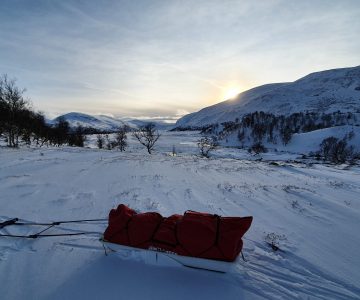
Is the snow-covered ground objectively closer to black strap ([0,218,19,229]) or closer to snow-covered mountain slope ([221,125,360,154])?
black strap ([0,218,19,229])

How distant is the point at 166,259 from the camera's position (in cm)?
577

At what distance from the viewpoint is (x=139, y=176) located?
51.3ft

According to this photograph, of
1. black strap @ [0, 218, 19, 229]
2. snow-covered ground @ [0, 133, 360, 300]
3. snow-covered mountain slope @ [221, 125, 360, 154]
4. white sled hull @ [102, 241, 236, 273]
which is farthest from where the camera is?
snow-covered mountain slope @ [221, 125, 360, 154]

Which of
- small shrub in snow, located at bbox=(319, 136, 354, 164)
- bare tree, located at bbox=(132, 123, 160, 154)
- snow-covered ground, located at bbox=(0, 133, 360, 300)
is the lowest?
small shrub in snow, located at bbox=(319, 136, 354, 164)

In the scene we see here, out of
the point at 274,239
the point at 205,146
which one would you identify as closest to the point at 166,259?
the point at 274,239

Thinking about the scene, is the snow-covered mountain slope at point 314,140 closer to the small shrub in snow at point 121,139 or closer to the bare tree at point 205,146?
the bare tree at point 205,146

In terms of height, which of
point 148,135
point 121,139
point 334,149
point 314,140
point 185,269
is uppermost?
point 148,135

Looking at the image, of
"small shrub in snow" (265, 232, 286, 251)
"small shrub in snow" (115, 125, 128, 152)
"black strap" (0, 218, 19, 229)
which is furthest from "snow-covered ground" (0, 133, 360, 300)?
"small shrub in snow" (115, 125, 128, 152)

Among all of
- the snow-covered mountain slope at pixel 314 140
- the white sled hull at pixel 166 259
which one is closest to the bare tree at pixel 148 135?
the white sled hull at pixel 166 259

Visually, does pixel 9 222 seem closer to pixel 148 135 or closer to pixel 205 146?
pixel 148 135

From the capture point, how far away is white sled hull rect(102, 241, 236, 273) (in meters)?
5.31

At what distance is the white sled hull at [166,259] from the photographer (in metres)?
5.31

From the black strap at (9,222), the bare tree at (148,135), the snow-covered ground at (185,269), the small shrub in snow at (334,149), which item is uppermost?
the bare tree at (148,135)

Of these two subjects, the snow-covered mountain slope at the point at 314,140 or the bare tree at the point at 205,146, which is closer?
the bare tree at the point at 205,146
